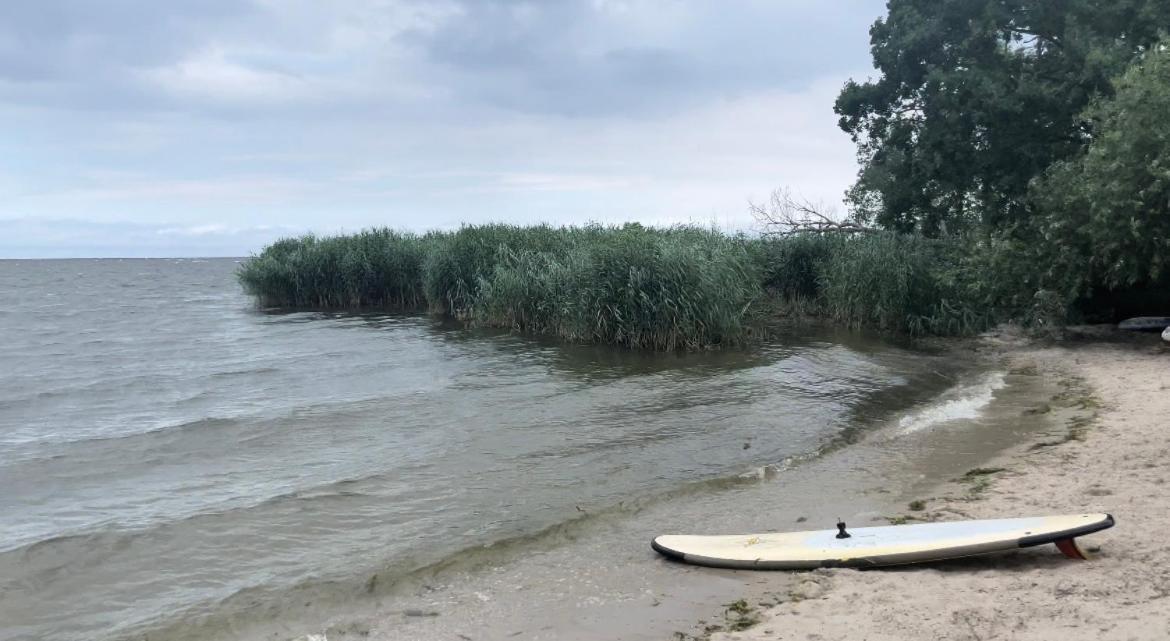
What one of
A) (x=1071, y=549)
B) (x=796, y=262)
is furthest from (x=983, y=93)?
(x=1071, y=549)

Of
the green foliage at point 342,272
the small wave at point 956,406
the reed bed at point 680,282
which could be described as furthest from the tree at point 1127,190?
the green foliage at point 342,272

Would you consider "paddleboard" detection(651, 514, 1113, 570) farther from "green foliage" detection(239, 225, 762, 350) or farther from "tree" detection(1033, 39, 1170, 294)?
"green foliage" detection(239, 225, 762, 350)

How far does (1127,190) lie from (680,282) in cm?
801

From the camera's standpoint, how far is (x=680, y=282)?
1702 cm

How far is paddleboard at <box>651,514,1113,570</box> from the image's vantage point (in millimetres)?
4977

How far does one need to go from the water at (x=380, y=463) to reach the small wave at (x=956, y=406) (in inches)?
2.7

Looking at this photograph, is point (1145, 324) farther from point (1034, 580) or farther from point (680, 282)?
point (1034, 580)

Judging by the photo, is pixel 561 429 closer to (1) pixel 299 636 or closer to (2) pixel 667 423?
(2) pixel 667 423

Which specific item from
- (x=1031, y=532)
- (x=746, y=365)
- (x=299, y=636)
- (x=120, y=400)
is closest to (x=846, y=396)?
(x=746, y=365)

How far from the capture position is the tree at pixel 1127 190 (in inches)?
498

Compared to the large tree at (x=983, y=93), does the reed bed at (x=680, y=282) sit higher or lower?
lower

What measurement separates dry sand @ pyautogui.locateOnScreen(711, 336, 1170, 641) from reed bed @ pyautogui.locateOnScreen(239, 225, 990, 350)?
9.77 metres

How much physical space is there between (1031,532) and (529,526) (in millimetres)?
3800

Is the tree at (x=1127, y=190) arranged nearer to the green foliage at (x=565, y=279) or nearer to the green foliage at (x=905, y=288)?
the green foliage at (x=905, y=288)
